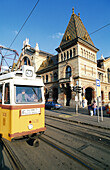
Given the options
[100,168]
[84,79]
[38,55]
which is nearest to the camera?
[100,168]

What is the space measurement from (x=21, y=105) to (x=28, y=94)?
1.88ft

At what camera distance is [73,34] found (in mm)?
22719

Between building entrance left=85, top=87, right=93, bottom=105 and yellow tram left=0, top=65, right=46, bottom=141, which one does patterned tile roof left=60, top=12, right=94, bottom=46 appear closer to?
building entrance left=85, top=87, right=93, bottom=105

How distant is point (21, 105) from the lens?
4215 millimetres

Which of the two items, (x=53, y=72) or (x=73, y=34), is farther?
(x=53, y=72)

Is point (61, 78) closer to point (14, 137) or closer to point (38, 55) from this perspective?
point (38, 55)

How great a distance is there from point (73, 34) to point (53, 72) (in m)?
9.75

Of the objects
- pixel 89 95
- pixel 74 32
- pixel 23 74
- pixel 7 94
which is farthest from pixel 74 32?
pixel 7 94

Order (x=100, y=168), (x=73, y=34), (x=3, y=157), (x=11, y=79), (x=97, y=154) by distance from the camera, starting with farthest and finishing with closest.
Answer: (x=73, y=34), (x=11, y=79), (x=97, y=154), (x=3, y=157), (x=100, y=168)

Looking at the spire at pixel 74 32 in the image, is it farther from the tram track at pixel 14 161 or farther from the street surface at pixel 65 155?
the tram track at pixel 14 161

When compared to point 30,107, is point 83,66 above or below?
above

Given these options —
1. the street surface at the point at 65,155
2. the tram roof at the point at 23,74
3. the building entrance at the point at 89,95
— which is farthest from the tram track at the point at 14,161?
the building entrance at the point at 89,95

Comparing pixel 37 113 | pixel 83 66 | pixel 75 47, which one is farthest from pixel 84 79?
pixel 37 113

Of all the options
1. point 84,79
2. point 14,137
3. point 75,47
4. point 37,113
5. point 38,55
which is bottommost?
point 14,137
